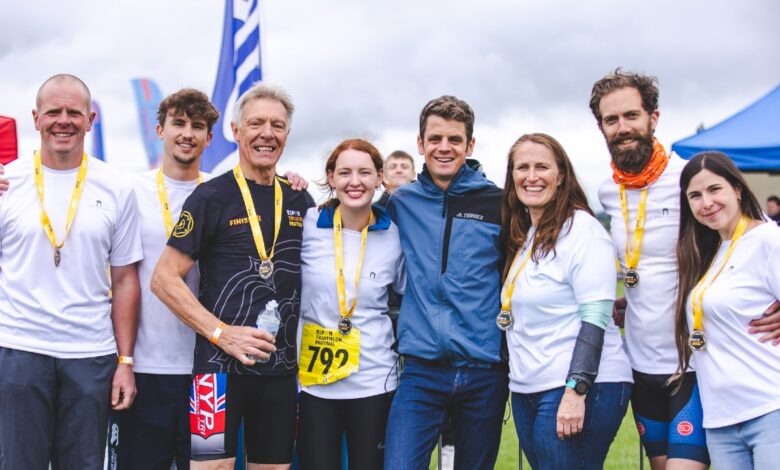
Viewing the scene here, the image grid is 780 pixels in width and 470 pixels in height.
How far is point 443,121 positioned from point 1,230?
2.16 m

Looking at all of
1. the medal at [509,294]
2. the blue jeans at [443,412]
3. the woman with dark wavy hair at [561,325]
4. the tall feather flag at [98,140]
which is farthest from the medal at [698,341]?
the tall feather flag at [98,140]

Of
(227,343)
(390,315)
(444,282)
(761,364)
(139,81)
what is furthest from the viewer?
(139,81)

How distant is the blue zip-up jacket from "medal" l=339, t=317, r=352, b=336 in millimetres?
261

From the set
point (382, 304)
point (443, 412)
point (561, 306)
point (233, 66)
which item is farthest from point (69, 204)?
point (233, 66)

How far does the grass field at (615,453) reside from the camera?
596cm

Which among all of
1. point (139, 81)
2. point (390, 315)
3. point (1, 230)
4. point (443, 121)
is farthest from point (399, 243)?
point (139, 81)

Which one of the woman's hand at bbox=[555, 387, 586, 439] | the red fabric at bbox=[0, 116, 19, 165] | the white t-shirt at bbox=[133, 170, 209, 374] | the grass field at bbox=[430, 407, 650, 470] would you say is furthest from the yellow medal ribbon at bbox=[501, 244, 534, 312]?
the red fabric at bbox=[0, 116, 19, 165]

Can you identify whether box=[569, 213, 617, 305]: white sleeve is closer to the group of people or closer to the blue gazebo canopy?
the group of people

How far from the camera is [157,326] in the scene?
11.9ft

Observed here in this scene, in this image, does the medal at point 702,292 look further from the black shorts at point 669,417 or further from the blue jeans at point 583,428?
the blue jeans at point 583,428

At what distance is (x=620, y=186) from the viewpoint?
11.5ft

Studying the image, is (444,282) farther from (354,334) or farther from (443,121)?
(443,121)

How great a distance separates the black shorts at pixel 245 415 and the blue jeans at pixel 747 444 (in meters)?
1.89

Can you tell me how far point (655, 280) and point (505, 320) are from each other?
0.74 meters
